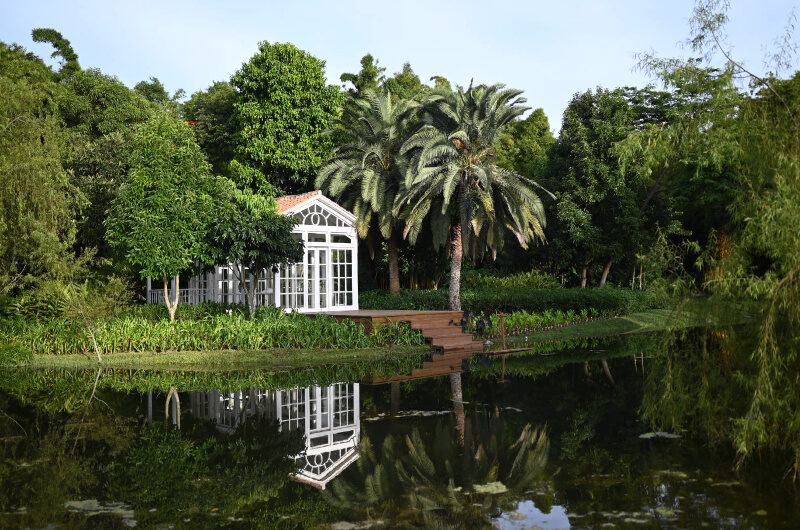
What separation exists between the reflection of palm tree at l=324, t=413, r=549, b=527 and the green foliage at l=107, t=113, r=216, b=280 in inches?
390

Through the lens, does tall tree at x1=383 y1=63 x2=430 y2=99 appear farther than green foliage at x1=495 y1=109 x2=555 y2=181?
No

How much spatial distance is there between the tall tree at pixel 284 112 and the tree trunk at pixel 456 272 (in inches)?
327

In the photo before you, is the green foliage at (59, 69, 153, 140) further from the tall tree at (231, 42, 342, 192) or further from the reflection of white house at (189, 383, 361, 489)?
the reflection of white house at (189, 383, 361, 489)

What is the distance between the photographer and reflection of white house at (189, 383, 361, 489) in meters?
7.71

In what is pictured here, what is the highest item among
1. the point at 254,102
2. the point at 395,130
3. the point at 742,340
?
the point at 254,102

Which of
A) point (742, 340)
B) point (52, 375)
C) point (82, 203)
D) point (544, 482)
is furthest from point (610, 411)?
point (82, 203)

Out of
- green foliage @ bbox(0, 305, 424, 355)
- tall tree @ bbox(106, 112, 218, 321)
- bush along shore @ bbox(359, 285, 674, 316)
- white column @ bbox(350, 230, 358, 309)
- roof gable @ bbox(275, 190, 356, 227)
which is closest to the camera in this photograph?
green foliage @ bbox(0, 305, 424, 355)

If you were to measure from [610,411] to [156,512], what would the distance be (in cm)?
699

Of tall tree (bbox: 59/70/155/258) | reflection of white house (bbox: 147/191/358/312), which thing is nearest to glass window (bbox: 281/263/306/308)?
reflection of white house (bbox: 147/191/358/312)

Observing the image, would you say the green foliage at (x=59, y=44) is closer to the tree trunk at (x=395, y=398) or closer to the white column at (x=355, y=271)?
the white column at (x=355, y=271)

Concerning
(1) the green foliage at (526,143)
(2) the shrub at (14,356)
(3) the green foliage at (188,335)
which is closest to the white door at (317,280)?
(3) the green foliage at (188,335)

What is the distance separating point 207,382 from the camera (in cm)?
1334

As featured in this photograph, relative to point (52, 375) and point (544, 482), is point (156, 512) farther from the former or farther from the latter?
point (52, 375)

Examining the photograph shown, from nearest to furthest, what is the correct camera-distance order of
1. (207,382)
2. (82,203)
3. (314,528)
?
(314,528) → (207,382) → (82,203)
